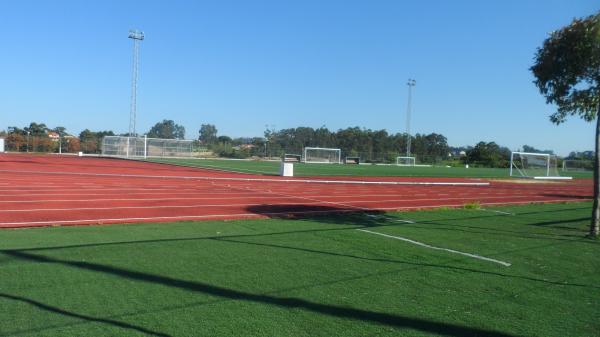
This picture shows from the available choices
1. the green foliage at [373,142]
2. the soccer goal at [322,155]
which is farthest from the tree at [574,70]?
the green foliage at [373,142]

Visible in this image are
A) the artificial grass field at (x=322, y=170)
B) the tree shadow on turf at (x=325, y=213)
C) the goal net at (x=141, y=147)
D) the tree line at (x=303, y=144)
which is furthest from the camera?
the tree line at (x=303, y=144)

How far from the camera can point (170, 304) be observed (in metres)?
5.12

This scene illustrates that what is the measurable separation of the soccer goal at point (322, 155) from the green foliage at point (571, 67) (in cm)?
6563

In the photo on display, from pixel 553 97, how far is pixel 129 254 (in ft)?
30.6

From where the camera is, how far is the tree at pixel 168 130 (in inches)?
6442

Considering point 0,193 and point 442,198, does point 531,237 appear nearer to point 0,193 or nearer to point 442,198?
point 442,198

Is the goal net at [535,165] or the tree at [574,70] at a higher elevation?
the tree at [574,70]

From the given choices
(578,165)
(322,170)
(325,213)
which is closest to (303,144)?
(578,165)

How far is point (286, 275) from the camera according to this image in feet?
21.2

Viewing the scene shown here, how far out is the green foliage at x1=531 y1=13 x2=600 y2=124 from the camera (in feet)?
32.6

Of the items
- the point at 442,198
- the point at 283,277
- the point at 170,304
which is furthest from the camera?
the point at 442,198

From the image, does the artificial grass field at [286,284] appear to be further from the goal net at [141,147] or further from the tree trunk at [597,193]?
the goal net at [141,147]

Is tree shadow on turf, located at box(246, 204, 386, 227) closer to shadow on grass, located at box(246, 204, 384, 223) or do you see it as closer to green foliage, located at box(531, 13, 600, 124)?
shadow on grass, located at box(246, 204, 384, 223)

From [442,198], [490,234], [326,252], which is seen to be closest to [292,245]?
[326,252]
